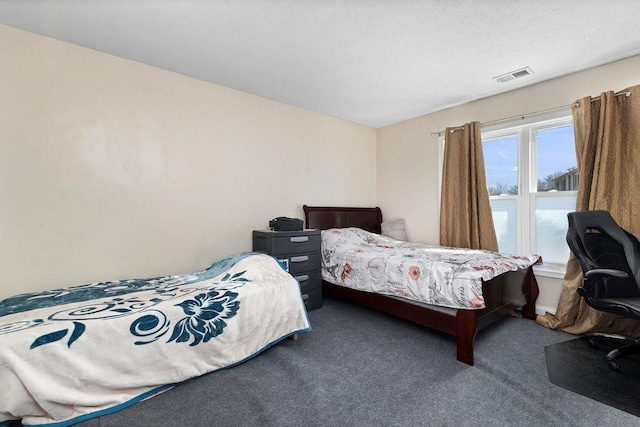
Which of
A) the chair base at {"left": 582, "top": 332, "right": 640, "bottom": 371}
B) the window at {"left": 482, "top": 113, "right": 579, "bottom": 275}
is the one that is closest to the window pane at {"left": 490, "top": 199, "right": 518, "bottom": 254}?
the window at {"left": 482, "top": 113, "right": 579, "bottom": 275}

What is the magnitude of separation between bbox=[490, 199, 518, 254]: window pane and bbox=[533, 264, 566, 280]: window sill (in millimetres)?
283

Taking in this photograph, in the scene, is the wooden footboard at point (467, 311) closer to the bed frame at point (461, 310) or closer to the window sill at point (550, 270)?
the bed frame at point (461, 310)

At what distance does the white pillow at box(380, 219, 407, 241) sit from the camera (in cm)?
395

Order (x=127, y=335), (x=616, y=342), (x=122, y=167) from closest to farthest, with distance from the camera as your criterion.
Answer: (x=127, y=335)
(x=616, y=342)
(x=122, y=167)

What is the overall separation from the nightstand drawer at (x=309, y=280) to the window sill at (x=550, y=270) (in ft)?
7.22

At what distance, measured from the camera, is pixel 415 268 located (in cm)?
231

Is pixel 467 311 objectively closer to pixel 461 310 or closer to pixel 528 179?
pixel 461 310

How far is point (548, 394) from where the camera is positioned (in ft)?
5.35

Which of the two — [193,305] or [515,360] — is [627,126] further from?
[193,305]

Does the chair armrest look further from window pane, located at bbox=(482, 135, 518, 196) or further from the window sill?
window pane, located at bbox=(482, 135, 518, 196)

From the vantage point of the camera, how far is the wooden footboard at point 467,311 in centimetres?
197

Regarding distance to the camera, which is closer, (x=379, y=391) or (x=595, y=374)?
(x=379, y=391)

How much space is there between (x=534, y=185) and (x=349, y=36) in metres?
2.45

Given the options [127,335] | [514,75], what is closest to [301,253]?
[127,335]
